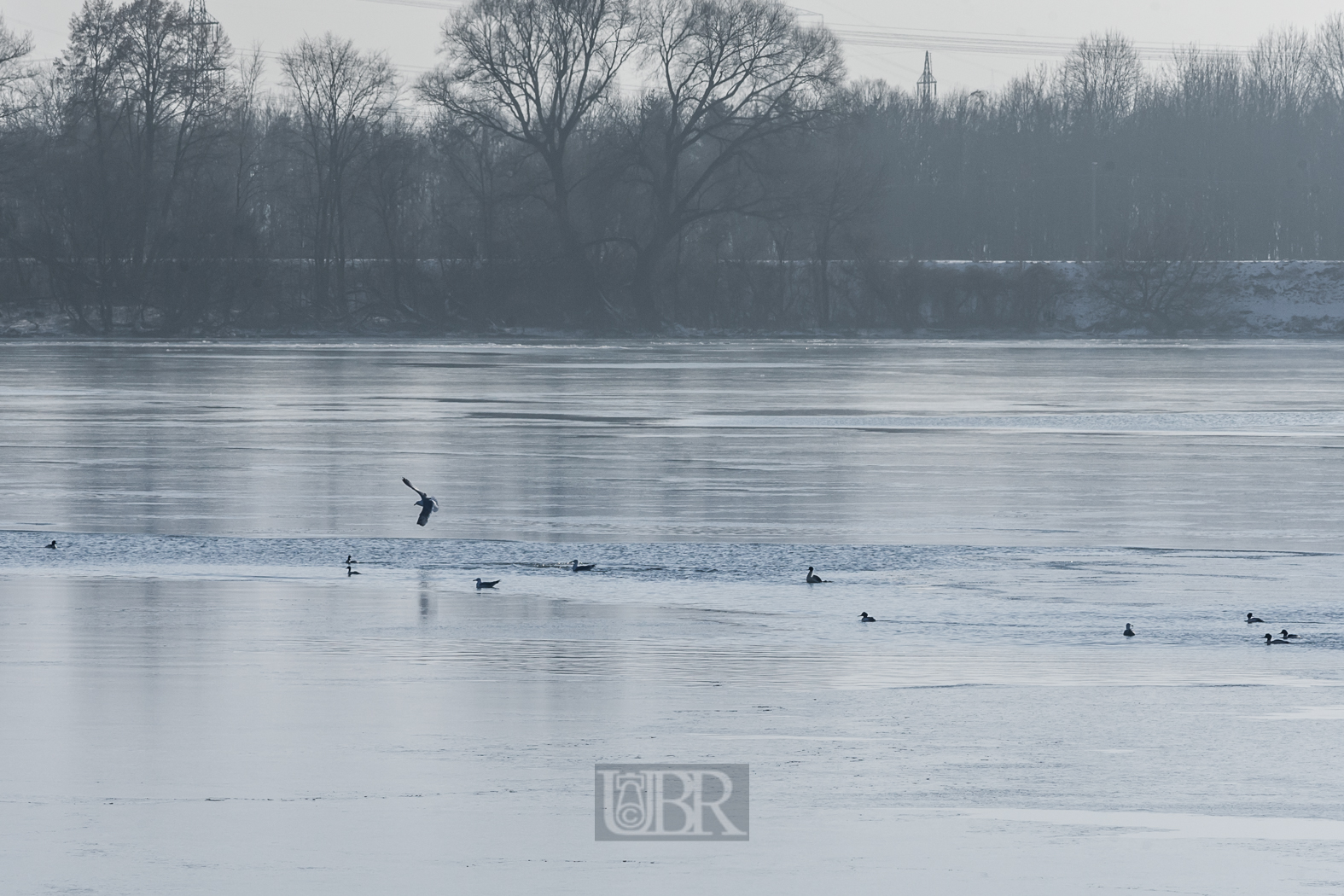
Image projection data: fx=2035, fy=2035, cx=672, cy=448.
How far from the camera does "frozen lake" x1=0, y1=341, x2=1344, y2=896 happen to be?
5.80m

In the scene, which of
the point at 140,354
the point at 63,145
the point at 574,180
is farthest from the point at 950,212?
the point at 140,354

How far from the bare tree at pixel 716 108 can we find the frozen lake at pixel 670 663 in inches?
1972

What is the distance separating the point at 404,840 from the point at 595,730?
163 cm

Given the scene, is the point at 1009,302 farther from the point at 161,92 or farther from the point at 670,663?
the point at 670,663

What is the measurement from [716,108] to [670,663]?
64232 mm

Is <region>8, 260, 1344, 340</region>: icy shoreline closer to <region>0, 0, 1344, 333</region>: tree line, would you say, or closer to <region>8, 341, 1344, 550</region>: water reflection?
<region>0, 0, 1344, 333</region>: tree line

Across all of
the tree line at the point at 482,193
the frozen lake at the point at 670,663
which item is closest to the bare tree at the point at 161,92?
the tree line at the point at 482,193

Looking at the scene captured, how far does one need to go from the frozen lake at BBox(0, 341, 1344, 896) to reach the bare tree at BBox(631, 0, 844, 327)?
50.1 meters

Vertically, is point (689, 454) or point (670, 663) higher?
point (689, 454)

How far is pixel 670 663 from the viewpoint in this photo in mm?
8852

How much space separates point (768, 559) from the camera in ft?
40.9

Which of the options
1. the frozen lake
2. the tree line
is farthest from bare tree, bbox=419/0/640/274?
the frozen lake

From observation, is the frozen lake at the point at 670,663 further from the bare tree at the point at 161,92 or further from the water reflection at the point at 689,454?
the bare tree at the point at 161,92

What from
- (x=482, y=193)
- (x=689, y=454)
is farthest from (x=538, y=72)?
(x=689, y=454)
